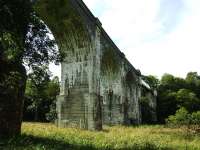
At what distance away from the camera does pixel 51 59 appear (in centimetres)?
1105

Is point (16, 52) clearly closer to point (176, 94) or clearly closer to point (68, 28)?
point (68, 28)

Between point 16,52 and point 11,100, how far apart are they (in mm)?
2750

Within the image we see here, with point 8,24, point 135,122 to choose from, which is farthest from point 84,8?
point 135,122

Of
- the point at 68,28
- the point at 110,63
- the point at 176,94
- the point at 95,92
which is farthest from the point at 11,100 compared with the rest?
the point at 176,94

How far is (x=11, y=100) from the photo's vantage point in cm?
1197

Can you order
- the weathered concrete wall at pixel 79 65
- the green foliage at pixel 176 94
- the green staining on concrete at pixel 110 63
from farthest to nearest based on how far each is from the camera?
the green foliage at pixel 176 94 → the green staining on concrete at pixel 110 63 → the weathered concrete wall at pixel 79 65

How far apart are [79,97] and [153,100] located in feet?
107

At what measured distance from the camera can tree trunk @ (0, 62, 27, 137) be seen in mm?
11445

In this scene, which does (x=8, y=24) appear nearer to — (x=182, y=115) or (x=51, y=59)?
(x=51, y=59)

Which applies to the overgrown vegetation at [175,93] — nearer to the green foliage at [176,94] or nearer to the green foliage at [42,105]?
the green foliage at [176,94]

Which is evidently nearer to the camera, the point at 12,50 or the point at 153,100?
the point at 12,50

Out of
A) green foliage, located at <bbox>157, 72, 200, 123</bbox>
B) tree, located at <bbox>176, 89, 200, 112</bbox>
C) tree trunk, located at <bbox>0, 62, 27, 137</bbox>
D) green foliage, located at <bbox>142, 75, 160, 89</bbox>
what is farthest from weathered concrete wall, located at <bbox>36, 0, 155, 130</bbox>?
green foliage, located at <bbox>142, 75, 160, 89</bbox>

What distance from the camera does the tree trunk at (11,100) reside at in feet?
37.6

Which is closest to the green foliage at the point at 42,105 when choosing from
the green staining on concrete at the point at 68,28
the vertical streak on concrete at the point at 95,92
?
the green staining on concrete at the point at 68,28
